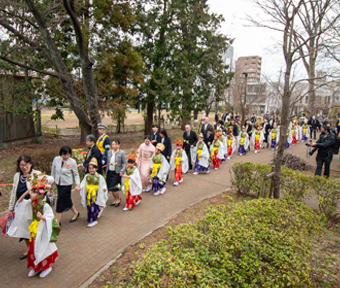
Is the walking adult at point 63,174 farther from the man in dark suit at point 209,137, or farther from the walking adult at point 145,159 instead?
the man in dark suit at point 209,137

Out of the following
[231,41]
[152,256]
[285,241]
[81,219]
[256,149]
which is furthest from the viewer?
[231,41]

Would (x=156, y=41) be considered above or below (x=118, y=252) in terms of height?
above

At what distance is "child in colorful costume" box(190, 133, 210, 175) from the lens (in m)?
9.40

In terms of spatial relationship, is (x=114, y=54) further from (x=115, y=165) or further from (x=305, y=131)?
(x=305, y=131)

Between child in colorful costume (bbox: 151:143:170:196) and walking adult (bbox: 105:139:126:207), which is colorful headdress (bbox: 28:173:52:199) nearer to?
walking adult (bbox: 105:139:126:207)

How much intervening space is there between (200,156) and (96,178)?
4995 millimetres

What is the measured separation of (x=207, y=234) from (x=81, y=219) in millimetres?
3374

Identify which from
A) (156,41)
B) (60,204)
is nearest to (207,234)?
(60,204)

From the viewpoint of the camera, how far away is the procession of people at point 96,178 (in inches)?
151

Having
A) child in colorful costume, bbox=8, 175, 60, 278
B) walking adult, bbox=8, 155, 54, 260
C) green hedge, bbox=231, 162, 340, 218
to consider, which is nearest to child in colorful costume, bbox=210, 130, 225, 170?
green hedge, bbox=231, 162, 340, 218

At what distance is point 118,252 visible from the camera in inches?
178

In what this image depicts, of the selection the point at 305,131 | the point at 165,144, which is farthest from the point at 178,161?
the point at 305,131

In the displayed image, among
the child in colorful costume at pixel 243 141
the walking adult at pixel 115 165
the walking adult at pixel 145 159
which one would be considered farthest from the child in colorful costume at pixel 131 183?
the child in colorful costume at pixel 243 141

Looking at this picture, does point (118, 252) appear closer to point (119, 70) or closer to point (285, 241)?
point (285, 241)
